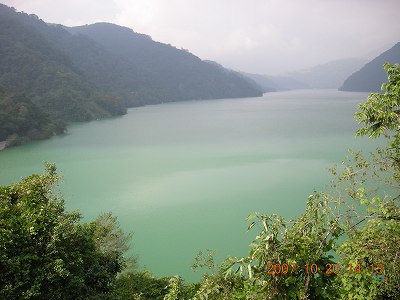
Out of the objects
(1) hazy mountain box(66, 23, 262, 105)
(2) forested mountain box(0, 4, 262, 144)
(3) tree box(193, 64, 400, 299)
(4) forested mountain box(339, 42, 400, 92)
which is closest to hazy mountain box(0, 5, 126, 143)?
(2) forested mountain box(0, 4, 262, 144)

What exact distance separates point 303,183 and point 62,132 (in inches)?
1276

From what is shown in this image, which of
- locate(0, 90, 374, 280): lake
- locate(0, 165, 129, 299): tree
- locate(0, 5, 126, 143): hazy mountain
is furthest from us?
locate(0, 5, 126, 143): hazy mountain

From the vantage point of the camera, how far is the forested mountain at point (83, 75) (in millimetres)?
40625

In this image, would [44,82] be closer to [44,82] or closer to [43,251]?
[44,82]

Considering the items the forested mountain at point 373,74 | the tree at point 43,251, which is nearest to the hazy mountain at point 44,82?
the tree at point 43,251

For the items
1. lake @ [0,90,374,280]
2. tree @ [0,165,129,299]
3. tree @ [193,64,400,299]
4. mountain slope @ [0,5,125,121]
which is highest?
mountain slope @ [0,5,125,121]

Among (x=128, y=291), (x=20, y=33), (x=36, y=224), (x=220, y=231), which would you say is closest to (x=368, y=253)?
(x=36, y=224)

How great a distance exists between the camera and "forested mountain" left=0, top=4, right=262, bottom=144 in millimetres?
40625

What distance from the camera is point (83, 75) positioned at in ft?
261

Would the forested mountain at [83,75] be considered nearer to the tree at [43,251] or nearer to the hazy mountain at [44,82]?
the hazy mountain at [44,82]

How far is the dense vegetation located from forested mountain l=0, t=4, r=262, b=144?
3070cm

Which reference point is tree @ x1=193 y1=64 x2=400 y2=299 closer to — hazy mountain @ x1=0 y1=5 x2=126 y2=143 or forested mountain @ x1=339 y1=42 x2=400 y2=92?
hazy mountain @ x1=0 y1=5 x2=126 y2=143

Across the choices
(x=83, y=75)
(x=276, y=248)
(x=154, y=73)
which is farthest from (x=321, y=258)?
→ (x=154, y=73)

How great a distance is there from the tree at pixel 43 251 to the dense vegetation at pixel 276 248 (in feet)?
0.06
